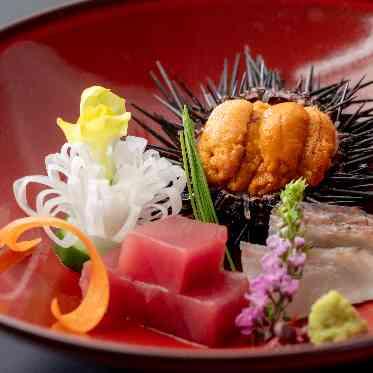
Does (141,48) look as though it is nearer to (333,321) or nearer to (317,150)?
(317,150)

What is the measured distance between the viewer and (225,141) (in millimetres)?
1936

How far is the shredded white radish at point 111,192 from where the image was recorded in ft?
6.07

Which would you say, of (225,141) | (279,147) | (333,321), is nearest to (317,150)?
(279,147)

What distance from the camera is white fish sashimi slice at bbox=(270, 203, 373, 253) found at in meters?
1.80

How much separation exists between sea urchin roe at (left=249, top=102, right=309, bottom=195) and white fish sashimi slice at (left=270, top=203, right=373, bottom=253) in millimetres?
103

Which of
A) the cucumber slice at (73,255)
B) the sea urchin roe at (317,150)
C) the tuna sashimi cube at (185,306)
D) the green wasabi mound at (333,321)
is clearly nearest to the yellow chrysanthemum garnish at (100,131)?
the cucumber slice at (73,255)

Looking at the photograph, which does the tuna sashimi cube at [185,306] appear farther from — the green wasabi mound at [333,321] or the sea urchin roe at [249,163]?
the sea urchin roe at [249,163]

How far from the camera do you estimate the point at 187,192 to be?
1994 mm

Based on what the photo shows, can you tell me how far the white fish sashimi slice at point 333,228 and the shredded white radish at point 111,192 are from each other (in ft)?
0.82

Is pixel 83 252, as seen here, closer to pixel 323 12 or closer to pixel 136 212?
pixel 136 212

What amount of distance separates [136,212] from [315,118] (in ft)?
1.43

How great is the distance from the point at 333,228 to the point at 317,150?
0.20m

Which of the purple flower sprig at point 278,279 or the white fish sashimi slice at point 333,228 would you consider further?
the white fish sashimi slice at point 333,228

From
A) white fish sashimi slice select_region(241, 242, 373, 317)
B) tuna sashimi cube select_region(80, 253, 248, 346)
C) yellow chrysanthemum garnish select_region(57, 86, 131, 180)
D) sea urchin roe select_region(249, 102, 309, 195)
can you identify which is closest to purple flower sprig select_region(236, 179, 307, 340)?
tuna sashimi cube select_region(80, 253, 248, 346)
